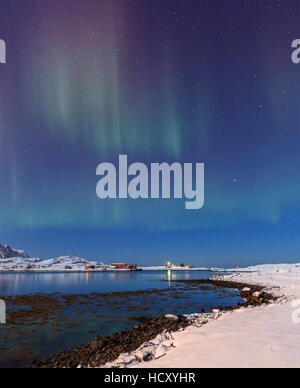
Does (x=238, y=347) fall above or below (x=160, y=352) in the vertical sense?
above

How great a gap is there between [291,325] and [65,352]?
10.7 m

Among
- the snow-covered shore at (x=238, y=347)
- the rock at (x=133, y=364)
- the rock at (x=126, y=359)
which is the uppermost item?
the snow-covered shore at (x=238, y=347)

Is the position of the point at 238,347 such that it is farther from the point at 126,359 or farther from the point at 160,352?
the point at 126,359

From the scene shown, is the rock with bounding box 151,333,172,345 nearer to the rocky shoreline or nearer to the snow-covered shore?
the rocky shoreline

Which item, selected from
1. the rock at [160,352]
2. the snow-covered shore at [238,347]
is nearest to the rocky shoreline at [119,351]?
the rock at [160,352]

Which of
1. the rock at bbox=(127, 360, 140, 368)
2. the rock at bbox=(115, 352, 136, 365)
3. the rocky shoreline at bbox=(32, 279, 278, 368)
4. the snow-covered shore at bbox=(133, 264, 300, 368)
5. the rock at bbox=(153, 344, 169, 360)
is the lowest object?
the rocky shoreline at bbox=(32, 279, 278, 368)

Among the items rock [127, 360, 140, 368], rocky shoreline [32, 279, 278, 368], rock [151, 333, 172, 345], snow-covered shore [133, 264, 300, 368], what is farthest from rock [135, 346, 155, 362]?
rock [151, 333, 172, 345]

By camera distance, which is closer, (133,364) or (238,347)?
(238,347)

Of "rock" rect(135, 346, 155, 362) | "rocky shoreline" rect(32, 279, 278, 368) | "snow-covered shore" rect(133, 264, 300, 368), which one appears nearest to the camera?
"snow-covered shore" rect(133, 264, 300, 368)

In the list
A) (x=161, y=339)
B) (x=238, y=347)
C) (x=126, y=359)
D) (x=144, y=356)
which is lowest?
(x=161, y=339)

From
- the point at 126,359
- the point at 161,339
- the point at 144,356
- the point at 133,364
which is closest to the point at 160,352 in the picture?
the point at 144,356

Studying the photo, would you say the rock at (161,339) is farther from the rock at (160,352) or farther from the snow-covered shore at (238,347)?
the rock at (160,352)
